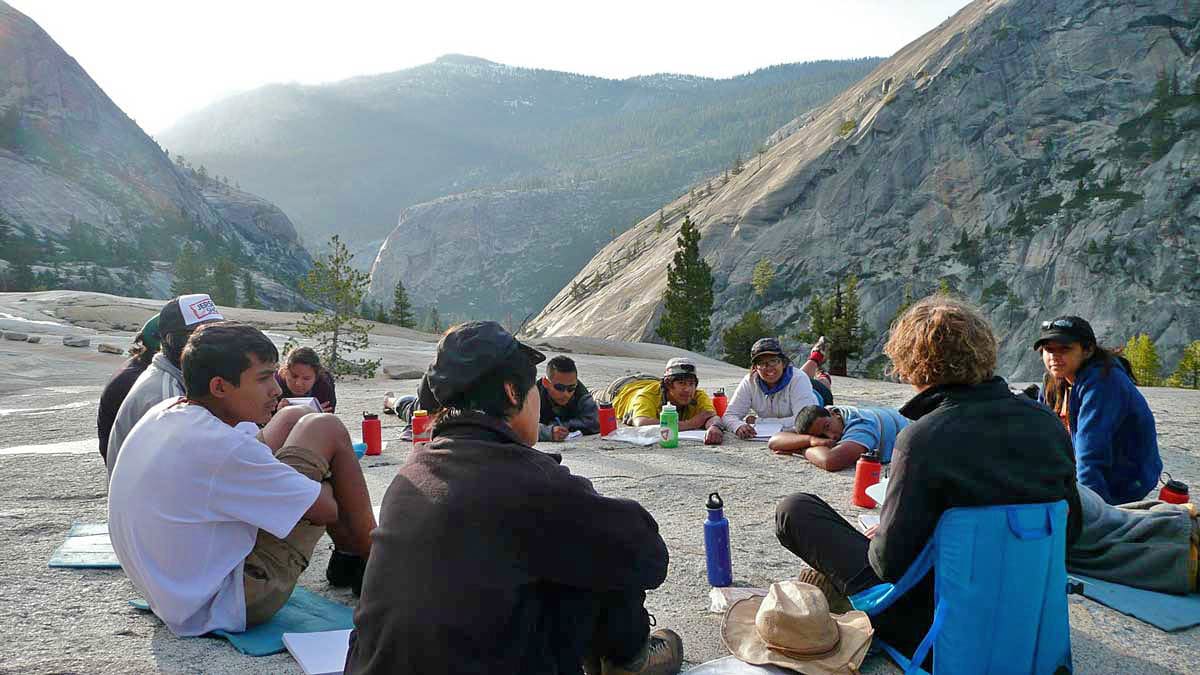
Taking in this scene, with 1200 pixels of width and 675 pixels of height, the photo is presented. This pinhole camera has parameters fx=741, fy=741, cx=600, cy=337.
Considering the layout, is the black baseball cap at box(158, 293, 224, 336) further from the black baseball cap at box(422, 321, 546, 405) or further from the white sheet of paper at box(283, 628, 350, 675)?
the black baseball cap at box(422, 321, 546, 405)

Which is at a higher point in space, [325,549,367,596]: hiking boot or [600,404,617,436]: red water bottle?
[600,404,617,436]: red water bottle

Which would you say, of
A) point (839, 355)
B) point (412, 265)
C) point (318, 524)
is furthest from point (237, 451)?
point (412, 265)

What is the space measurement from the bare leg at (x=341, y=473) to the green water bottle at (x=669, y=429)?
13.6ft

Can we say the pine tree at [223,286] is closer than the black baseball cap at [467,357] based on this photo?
No

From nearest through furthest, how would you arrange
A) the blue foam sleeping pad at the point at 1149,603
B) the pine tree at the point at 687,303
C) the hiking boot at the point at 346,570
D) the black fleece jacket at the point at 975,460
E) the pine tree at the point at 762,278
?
1. the black fleece jacket at the point at 975,460
2. the blue foam sleeping pad at the point at 1149,603
3. the hiking boot at the point at 346,570
4. the pine tree at the point at 687,303
5. the pine tree at the point at 762,278

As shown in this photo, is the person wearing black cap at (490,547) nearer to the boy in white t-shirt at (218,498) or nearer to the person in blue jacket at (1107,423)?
the boy in white t-shirt at (218,498)

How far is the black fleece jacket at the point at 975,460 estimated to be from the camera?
2.81 m

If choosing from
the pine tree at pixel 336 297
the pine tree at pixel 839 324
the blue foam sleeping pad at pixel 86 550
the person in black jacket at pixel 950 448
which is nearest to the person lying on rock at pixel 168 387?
the blue foam sleeping pad at pixel 86 550

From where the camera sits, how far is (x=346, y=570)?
13.5ft

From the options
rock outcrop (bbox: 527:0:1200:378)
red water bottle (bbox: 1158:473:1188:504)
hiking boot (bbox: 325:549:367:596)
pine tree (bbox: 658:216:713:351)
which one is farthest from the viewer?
rock outcrop (bbox: 527:0:1200:378)

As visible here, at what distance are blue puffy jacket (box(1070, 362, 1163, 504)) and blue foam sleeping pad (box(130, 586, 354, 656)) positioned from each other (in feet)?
14.9

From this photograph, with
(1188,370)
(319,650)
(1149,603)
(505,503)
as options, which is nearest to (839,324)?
(1188,370)

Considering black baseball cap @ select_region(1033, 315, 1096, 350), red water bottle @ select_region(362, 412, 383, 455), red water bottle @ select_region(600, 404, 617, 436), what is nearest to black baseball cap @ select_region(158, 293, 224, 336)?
red water bottle @ select_region(362, 412, 383, 455)

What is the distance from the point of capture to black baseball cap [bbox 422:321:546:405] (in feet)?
7.87
